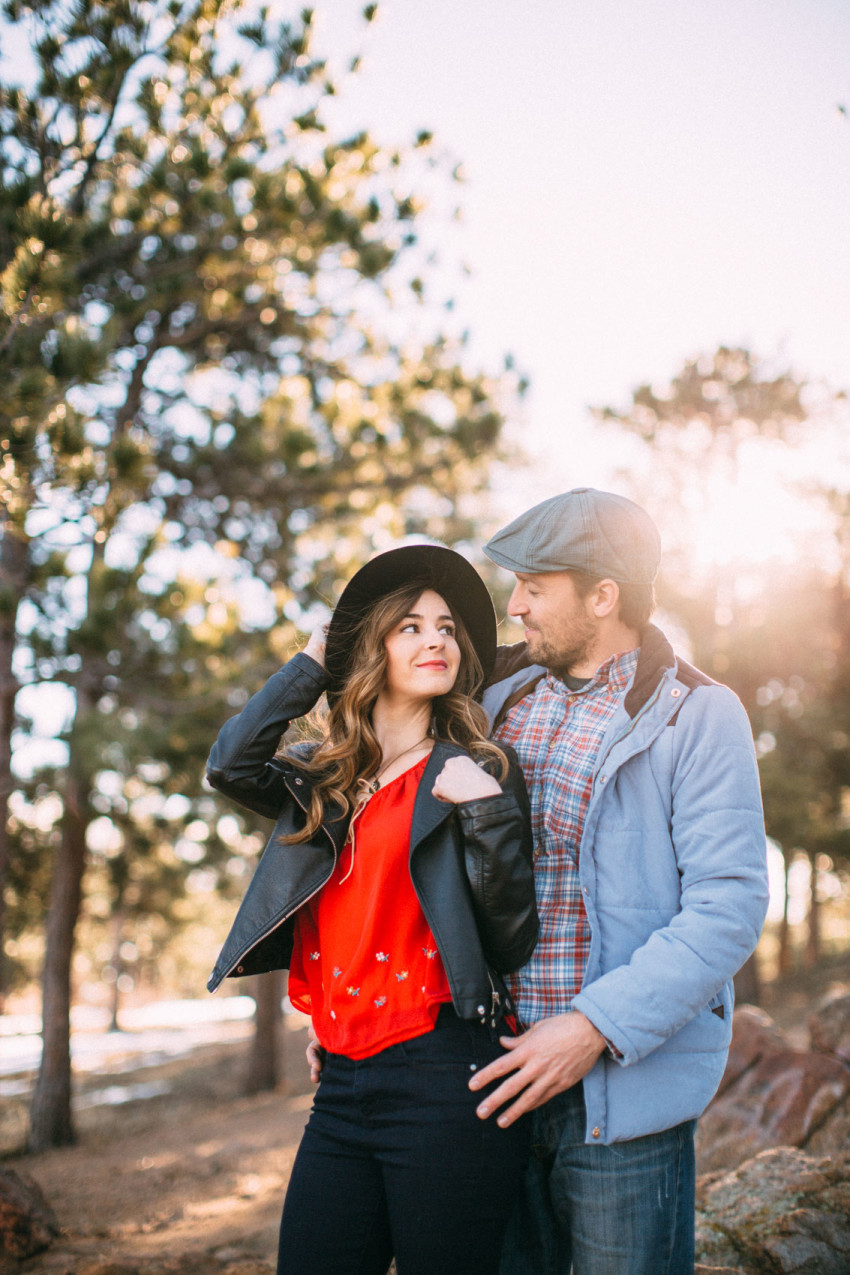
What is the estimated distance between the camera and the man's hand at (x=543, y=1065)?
186 cm

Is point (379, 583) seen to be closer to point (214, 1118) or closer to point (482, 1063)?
point (482, 1063)

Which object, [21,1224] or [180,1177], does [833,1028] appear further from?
[21,1224]

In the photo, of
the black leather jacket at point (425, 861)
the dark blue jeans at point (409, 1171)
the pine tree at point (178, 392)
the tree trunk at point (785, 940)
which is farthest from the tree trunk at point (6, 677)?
the tree trunk at point (785, 940)

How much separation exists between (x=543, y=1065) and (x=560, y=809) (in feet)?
1.91

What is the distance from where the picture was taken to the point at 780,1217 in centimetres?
335

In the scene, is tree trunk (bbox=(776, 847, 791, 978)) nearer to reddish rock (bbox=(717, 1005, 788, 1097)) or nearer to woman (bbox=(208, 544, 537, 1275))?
reddish rock (bbox=(717, 1005, 788, 1097))

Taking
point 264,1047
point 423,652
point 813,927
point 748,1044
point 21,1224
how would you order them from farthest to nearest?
1. point 813,927
2. point 264,1047
3. point 748,1044
4. point 21,1224
5. point 423,652

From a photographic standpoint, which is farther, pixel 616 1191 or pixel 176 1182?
pixel 176 1182

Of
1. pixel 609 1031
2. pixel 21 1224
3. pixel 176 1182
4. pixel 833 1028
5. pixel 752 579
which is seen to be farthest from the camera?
pixel 752 579

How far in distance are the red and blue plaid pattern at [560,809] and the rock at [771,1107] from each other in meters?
4.32

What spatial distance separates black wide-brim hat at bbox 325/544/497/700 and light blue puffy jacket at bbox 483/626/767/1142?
22.4 inches

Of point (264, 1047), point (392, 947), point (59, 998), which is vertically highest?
point (392, 947)

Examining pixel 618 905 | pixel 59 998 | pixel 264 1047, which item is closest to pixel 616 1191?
pixel 618 905

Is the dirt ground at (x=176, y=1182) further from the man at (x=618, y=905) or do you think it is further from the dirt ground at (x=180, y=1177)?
the man at (x=618, y=905)
